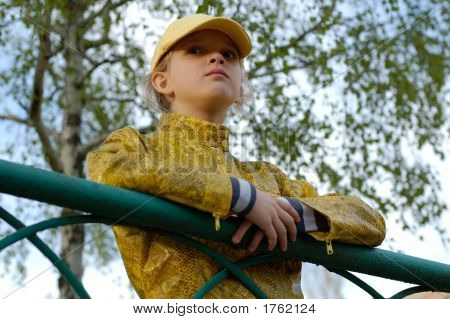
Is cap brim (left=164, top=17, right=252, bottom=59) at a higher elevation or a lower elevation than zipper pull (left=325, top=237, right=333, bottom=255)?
higher

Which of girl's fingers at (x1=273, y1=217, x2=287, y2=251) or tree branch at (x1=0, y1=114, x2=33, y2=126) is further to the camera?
tree branch at (x1=0, y1=114, x2=33, y2=126)

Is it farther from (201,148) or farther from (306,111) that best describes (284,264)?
(306,111)

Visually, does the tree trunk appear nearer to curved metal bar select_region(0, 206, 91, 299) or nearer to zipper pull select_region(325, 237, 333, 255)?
zipper pull select_region(325, 237, 333, 255)

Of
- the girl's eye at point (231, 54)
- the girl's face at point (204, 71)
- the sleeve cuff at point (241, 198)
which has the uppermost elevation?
the girl's eye at point (231, 54)

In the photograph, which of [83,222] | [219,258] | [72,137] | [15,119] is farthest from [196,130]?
[15,119]

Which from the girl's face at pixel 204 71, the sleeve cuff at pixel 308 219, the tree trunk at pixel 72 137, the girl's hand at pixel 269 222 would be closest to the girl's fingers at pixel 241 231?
the girl's hand at pixel 269 222

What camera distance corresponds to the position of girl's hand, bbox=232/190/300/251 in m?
1.33

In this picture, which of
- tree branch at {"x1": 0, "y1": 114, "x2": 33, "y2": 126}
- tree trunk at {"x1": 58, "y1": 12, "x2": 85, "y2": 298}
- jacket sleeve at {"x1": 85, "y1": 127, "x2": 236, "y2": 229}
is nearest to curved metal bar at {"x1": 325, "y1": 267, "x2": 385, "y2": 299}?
jacket sleeve at {"x1": 85, "y1": 127, "x2": 236, "y2": 229}

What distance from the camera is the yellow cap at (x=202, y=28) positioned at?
1.88 meters

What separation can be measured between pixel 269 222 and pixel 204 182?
0.16m

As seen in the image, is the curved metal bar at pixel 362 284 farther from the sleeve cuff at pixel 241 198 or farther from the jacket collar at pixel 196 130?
the jacket collar at pixel 196 130

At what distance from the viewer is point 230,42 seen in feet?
6.47

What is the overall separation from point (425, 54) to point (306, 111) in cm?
171

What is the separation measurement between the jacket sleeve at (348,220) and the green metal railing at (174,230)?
0.02m
